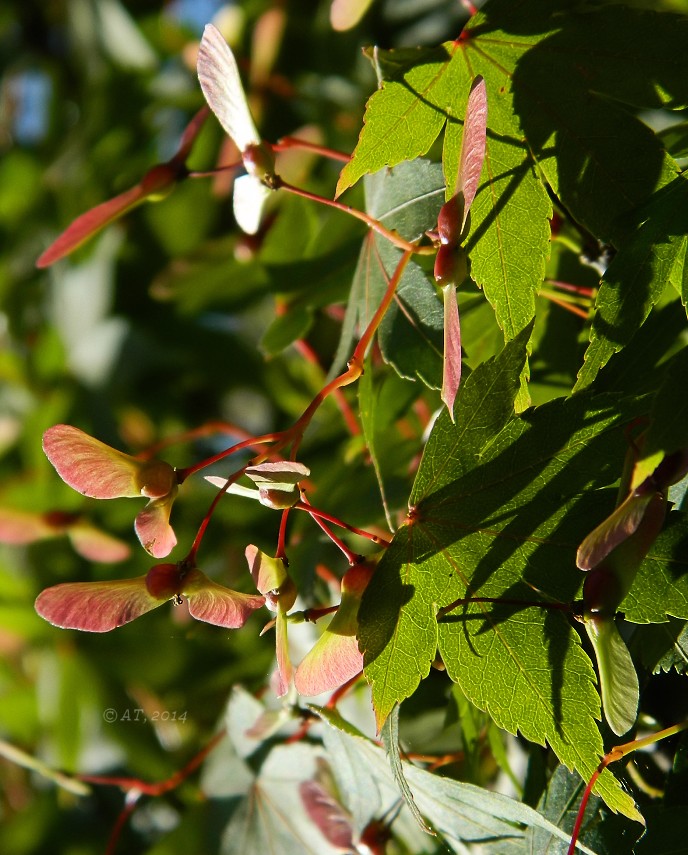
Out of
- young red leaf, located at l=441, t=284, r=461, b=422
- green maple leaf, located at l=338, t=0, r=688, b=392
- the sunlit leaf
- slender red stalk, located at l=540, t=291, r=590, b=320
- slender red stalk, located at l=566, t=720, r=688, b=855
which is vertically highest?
green maple leaf, located at l=338, t=0, r=688, b=392

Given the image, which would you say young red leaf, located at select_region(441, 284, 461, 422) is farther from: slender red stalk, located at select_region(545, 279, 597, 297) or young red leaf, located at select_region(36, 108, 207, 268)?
young red leaf, located at select_region(36, 108, 207, 268)

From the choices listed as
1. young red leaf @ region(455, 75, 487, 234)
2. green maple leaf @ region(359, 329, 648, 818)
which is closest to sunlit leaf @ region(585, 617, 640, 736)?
green maple leaf @ region(359, 329, 648, 818)

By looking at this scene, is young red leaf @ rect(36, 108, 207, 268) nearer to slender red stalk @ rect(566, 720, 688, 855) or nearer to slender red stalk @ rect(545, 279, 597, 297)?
slender red stalk @ rect(545, 279, 597, 297)

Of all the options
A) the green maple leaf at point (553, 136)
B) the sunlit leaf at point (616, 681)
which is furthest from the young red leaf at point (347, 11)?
the sunlit leaf at point (616, 681)

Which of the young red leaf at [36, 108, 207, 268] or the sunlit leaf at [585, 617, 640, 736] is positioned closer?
the sunlit leaf at [585, 617, 640, 736]

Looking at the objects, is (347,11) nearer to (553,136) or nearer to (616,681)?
(553,136)

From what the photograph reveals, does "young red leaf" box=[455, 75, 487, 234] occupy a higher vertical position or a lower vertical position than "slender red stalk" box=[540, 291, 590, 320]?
higher

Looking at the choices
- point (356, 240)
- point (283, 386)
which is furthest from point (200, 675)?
point (356, 240)

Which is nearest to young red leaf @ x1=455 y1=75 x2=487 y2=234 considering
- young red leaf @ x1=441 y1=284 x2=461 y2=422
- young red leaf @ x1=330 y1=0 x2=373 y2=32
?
young red leaf @ x1=441 y1=284 x2=461 y2=422

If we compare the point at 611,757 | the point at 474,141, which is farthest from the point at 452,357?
the point at 611,757

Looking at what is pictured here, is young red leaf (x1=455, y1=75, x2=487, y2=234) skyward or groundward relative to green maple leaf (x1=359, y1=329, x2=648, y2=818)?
skyward
